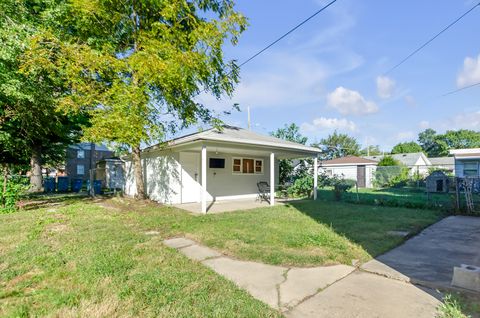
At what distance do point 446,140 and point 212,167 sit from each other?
199ft

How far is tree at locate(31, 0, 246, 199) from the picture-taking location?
7.85 meters

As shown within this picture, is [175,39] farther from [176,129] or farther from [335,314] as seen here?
[335,314]

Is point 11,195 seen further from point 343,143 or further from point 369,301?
point 343,143

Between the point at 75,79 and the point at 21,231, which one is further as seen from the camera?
the point at 75,79

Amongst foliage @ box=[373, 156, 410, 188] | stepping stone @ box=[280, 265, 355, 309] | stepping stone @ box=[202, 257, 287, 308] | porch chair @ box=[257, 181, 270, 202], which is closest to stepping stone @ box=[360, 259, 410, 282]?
stepping stone @ box=[280, 265, 355, 309]

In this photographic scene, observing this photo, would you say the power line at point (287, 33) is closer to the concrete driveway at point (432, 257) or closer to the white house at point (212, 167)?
the white house at point (212, 167)

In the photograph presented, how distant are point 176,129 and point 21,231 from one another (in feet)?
20.2

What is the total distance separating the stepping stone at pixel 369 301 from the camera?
2.50m

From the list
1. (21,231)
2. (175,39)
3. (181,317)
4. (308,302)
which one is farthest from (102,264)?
(175,39)

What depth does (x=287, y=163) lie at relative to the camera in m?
15.8

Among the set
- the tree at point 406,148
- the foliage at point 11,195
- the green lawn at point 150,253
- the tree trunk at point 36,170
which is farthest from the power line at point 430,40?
the tree at point 406,148

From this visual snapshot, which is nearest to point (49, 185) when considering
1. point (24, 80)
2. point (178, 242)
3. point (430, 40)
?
point (24, 80)

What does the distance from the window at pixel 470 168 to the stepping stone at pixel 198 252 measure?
17.4 meters

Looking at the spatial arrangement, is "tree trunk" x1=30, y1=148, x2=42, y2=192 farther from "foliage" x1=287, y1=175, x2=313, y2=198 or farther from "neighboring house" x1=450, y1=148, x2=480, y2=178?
"neighboring house" x1=450, y1=148, x2=480, y2=178
